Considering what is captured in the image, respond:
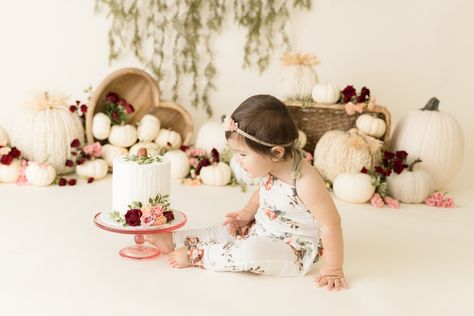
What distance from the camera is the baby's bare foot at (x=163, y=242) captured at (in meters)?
2.18

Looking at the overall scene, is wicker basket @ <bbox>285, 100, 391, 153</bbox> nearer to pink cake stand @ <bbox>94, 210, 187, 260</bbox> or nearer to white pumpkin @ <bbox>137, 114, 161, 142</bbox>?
white pumpkin @ <bbox>137, 114, 161, 142</bbox>

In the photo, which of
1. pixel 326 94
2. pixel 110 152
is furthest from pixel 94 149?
pixel 326 94

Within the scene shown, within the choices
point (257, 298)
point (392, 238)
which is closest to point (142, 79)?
point (392, 238)

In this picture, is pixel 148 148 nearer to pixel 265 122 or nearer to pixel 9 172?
pixel 9 172

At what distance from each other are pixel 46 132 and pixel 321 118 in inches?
57.9

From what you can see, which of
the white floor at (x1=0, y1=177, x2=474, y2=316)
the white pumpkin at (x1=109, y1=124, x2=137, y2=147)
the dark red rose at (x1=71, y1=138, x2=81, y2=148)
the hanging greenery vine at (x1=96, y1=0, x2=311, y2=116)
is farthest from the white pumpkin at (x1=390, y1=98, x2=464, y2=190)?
the dark red rose at (x1=71, y1=138, x2=81, y2=148)

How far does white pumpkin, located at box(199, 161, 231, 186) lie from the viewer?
324 cm

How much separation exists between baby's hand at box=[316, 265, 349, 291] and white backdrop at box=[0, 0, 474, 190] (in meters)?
2.07

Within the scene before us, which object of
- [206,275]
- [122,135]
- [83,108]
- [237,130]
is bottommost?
[206,275]

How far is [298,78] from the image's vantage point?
3418 millimetres

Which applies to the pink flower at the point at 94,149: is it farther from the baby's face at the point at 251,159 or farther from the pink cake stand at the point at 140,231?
the baby's face at the point at 251,159

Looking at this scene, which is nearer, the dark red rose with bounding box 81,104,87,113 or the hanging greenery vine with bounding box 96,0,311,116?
the dark red rose with bounding box 81,104,87,113

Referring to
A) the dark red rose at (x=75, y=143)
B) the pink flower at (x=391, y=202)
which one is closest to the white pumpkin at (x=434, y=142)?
the pink flower at (x=391, y=202)

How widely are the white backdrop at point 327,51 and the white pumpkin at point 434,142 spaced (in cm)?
57
